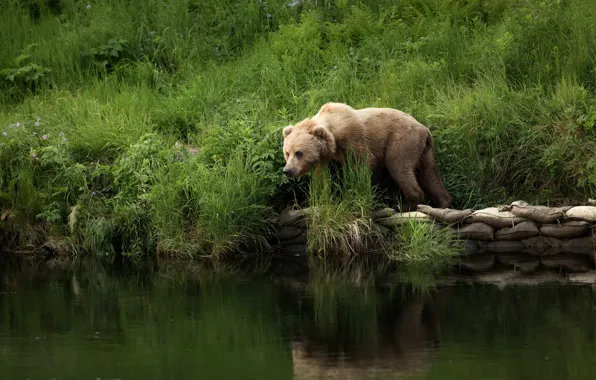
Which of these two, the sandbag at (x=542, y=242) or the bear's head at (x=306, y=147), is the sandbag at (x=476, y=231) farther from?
the bear's head at (x=306, y=147)

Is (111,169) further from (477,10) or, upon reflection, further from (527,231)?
(477,10)

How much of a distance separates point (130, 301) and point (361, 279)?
2087 mm

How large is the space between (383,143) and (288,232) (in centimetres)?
137

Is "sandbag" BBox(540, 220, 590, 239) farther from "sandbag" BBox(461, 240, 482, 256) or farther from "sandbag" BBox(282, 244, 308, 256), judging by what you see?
"sandbag" BBox(282, 244, 308, 256)

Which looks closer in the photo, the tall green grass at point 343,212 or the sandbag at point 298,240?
the tall green grass at point 343,212

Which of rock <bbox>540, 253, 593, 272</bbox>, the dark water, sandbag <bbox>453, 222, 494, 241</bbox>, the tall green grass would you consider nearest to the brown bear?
the tall green grass

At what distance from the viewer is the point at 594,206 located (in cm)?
1026

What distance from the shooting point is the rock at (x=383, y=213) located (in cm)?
1062

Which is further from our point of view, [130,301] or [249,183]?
[249,183]

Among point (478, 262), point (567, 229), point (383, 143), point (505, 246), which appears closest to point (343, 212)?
point (383, 143)

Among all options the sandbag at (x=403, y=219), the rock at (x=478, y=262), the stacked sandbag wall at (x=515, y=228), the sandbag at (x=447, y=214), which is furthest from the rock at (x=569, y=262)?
the sandbag at (x=403, y=219)

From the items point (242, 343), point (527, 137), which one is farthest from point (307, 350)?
point (527, 137)

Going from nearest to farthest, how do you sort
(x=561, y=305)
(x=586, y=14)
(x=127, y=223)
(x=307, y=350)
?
(x=307, y=350), (x=561, y=305), (x=127, y=223), (x=586, y=14)

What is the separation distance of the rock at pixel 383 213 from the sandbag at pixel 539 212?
48.6 inches
